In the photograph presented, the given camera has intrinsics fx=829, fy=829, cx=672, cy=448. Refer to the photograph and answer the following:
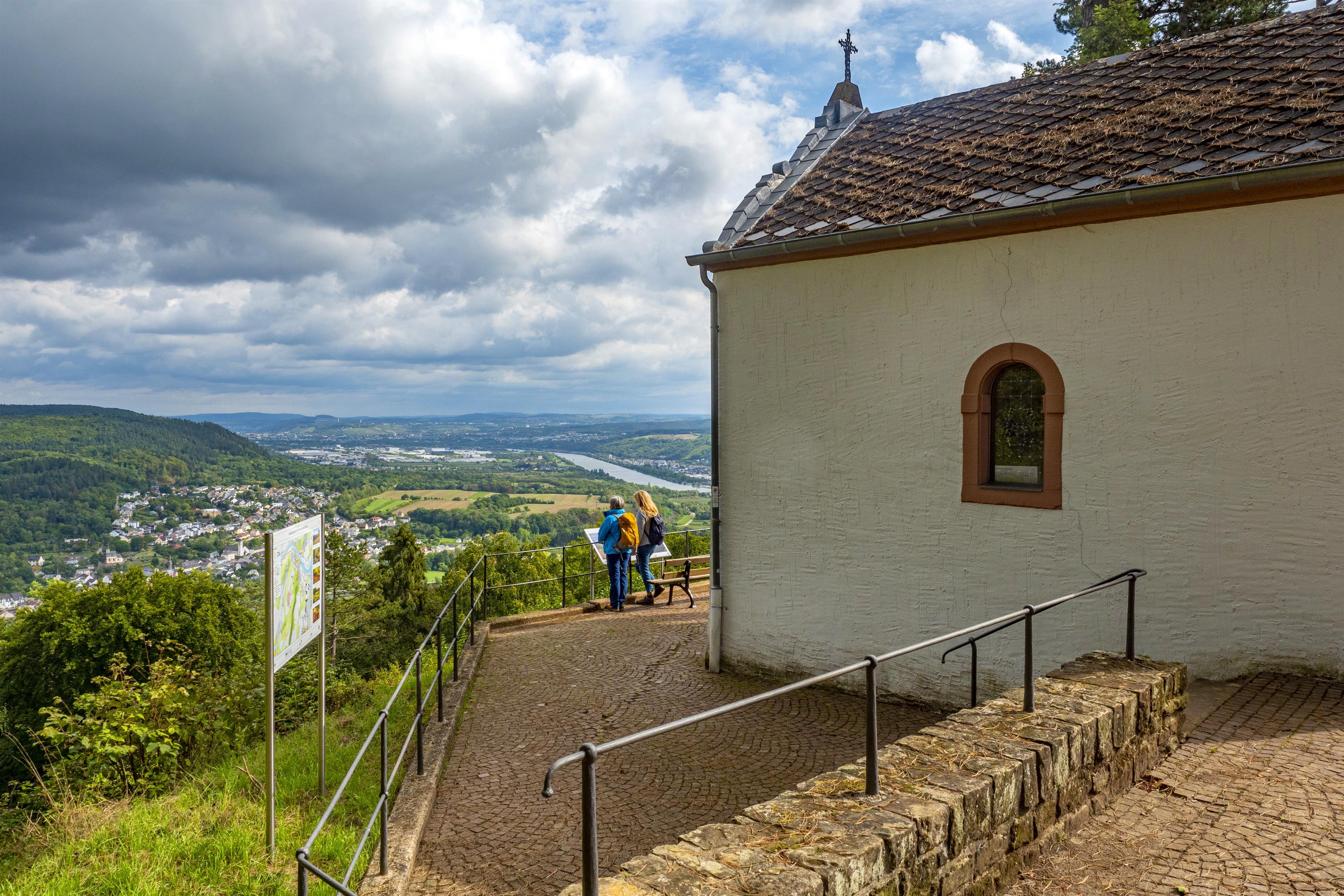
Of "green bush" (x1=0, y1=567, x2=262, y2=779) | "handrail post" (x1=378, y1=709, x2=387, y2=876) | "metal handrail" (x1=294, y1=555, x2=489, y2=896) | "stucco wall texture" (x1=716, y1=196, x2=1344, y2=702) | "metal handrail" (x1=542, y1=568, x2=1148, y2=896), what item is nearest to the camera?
"metal handrail" (x1=542, y1=568, x2=1148, y2=896)

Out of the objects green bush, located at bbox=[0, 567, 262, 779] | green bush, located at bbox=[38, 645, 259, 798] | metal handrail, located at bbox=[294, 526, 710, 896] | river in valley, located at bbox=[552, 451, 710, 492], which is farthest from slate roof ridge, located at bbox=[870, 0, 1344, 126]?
river in valley, located at bbox=[552, 451, 710, 492]

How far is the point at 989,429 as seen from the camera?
760 cm

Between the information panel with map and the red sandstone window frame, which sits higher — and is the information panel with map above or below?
below

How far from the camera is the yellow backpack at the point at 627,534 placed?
40.4 feet

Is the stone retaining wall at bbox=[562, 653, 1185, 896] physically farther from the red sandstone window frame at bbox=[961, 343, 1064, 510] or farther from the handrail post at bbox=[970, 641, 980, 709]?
the red sandstone window frame at bbox=[961, 343, 1064, 510]

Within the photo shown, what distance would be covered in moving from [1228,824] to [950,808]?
1690 mm

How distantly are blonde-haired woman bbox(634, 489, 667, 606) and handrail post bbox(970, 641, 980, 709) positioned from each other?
6.11 m

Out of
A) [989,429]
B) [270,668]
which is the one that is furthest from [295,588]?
[989,429]

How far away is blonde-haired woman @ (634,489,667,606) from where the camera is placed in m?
12.6

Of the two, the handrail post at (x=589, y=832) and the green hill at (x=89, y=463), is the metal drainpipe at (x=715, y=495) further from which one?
the green hill at (x=89, y=463)

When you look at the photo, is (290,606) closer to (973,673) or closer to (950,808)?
(950,808)

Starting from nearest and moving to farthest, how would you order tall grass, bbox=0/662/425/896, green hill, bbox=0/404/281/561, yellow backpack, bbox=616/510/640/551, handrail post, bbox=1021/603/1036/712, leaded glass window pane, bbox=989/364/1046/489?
handrail post, bbox=1021/603/1036/712 < tall grass, bbox=0/662/425/896 < leaded glass window pane, bbox=989/364/1046/489 < yellow backpack, bbox=616/510/640/551 < green hill, bbox=0/404/281/561

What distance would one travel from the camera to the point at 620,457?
97062 millimetres

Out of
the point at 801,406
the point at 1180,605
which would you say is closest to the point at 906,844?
the point at 1180,605
